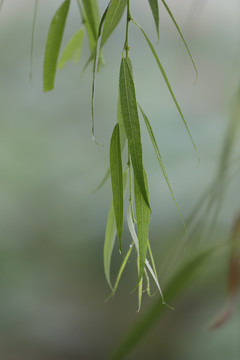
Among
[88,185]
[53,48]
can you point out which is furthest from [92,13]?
[88,185]

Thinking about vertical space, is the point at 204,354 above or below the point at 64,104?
below

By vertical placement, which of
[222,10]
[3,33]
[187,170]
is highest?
[222,10]

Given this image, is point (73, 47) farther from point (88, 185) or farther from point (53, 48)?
point (88, 185)

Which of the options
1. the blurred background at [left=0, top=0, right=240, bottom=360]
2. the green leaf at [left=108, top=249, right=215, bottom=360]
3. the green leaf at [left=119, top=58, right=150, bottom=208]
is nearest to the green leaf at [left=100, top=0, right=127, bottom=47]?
the green leaf at [left=119, top=58, right=150, bottom=208]

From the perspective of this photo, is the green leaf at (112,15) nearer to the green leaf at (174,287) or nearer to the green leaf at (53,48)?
the green leaf at (53,48)

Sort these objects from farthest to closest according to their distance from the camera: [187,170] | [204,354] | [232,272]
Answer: [187,170], [204,354], [232,272]

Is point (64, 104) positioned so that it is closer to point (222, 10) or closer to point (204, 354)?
point (222, 10)

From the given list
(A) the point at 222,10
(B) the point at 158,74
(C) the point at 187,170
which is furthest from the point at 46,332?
(A) the point at 222,10
